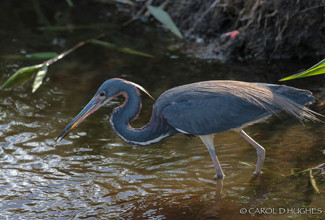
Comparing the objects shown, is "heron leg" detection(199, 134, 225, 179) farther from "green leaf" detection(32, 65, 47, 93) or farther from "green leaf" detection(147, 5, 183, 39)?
"green leaf" detection(147, 5, 183, 39)

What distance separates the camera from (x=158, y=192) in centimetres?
524

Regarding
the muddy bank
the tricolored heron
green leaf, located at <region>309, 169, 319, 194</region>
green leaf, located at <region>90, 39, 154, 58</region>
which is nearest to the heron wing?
the tricolored heron

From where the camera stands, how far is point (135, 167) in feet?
19.0

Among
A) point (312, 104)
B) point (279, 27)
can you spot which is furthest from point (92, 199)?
point (279, 27)

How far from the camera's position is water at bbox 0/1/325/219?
4898 mm

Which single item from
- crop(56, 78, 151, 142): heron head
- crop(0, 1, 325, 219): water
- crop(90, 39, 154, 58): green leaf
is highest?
crop(90, 39, 154, 58): green leaf

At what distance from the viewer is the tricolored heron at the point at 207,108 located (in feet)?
17.5

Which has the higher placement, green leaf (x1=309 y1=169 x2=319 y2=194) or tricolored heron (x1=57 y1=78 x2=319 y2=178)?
tricolored heron (x1=57 y1=78 x2=319 y2=178)

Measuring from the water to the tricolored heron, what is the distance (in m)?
0.40

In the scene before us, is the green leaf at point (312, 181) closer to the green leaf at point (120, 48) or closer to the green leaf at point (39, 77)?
the green leaf at point (39, 77)

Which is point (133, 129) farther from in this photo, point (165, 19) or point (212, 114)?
point (165, 19)

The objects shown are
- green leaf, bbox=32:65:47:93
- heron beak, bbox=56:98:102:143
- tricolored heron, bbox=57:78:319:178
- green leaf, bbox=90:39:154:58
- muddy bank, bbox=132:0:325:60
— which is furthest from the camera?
green leaf, bbox=90:39:154:58

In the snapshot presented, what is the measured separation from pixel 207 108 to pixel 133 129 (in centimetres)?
101

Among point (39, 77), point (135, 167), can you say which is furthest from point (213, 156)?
point (39, 77)
